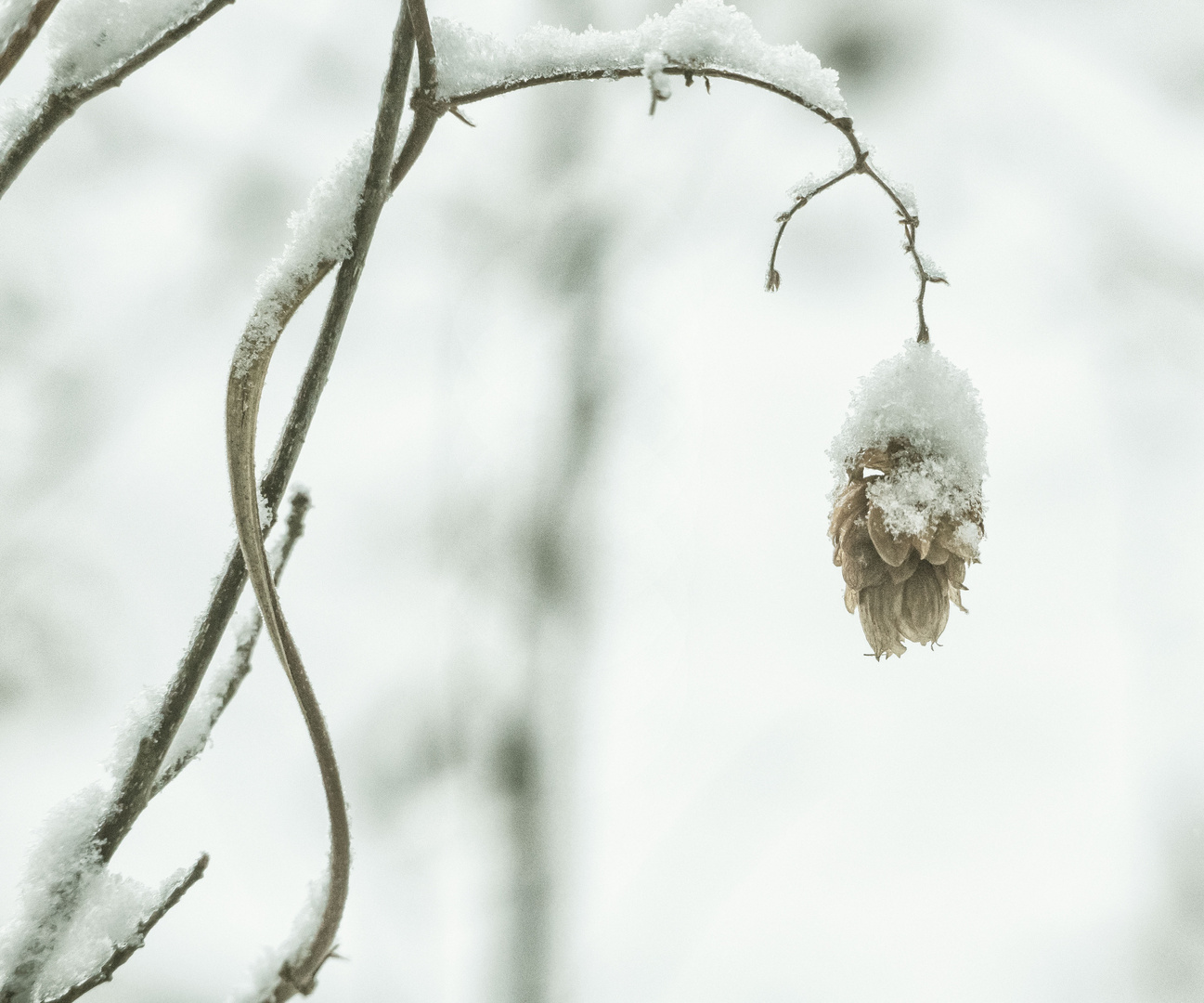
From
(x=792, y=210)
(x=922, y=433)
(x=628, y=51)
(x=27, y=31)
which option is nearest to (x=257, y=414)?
(x=27, y=31)

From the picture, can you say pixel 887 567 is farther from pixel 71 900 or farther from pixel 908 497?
pixel 71 900

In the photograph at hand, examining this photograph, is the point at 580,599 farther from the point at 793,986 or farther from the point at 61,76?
the point at 61,76

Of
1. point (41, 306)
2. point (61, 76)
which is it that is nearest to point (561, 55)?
point (61, 76)

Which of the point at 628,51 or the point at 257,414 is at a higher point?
the point at 628,51

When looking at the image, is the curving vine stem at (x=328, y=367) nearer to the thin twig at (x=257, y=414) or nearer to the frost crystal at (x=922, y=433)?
the thin twig at (x=257, y=414)

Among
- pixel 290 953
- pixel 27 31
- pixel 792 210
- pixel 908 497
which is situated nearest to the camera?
pixel 27 31

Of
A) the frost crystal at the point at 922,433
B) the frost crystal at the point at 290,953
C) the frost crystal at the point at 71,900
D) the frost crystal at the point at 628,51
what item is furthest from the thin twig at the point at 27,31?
the frost crystal at the point at 922,433

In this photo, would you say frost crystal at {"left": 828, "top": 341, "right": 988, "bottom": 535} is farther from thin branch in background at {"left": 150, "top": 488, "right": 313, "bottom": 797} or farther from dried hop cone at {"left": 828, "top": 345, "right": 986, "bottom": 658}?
thin branch in background at {"left": 150, "top": 488, "right": 313, "bottom": 797}
